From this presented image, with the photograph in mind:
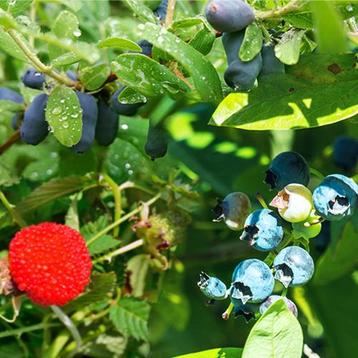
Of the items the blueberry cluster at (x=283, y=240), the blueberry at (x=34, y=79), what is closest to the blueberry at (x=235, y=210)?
the blueberry cluster at (x=283, y=240)

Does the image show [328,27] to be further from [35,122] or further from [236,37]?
[35,122]

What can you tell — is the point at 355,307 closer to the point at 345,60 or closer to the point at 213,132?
the point at 213,132

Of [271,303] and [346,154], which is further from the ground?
[271,303]

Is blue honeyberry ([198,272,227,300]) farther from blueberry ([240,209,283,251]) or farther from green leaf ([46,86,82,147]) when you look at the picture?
green leaf ([46,86,82,147])

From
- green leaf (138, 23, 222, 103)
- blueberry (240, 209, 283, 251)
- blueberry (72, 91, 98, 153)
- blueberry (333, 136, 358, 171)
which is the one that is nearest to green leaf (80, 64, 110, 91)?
blueberry (72, 91, 98, 153)

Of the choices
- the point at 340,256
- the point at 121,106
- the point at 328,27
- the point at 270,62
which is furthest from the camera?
the point at 340,256

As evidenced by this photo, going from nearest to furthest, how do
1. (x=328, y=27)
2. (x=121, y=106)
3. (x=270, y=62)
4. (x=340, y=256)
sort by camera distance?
(x=328, y=27) → (x=270, y=62) → (x=121, y=106) → (x=340, y=256)

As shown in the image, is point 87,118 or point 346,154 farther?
point 346,154

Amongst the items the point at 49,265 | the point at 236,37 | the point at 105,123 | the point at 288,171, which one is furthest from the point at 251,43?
the point at 49,265
